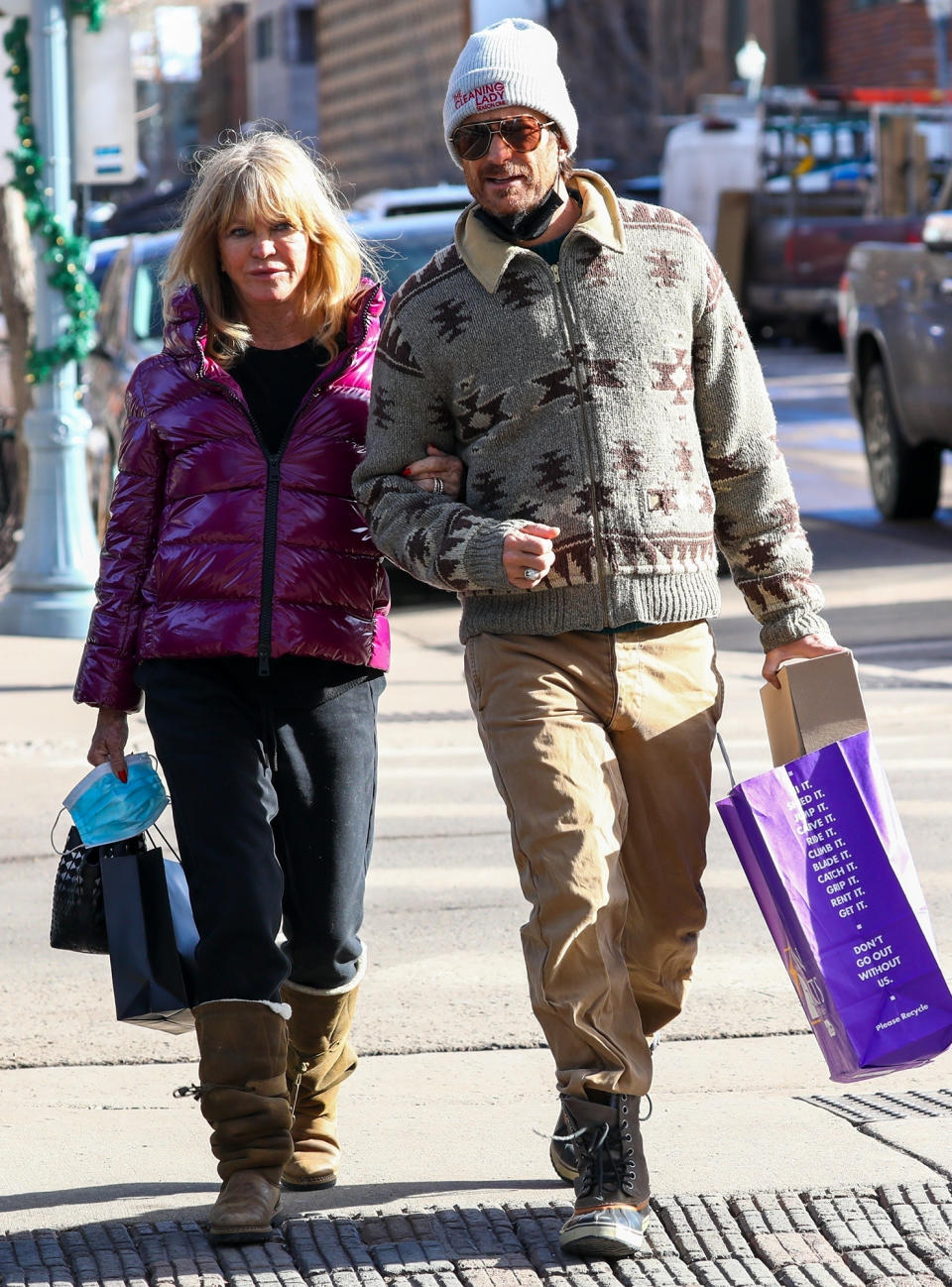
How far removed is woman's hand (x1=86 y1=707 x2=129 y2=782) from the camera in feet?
13.1

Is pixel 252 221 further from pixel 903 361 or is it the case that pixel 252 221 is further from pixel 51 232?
pixel 903 361

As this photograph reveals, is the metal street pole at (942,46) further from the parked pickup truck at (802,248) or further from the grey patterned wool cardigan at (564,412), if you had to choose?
the grey patterned wool cardigan at (564,412)

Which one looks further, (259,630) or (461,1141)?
(461,1141)

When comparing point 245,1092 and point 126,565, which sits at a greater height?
point 126,565

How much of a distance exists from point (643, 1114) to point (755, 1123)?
1.16ft

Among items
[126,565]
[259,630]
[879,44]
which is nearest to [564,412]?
[259,630]

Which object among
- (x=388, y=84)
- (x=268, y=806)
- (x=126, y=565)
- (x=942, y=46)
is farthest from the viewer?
(x=388, y=84)

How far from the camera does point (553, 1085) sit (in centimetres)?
451

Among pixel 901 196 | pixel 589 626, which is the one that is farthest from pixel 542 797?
pixel 901 196

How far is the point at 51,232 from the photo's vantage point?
10578mm

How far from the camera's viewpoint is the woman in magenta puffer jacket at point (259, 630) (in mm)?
3771

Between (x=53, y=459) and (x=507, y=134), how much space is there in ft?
24.5

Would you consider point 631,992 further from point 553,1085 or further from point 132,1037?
point 132,1037

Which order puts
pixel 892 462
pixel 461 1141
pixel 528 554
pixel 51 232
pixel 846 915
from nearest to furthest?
pixel 528 554
pixel 846 915
pixel 461 1141
pixel 51 232
pixel 892 462
